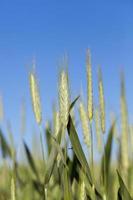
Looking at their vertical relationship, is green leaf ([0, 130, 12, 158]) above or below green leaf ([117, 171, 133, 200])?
below

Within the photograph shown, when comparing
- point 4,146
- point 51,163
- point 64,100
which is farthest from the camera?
point 4,146

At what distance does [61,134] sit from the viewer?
932 mm

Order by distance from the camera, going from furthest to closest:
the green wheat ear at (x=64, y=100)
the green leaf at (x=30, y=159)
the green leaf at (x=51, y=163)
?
the green leaf at (x=30, y=159), the green leaf at (x=51, y=163), the green wheat ear at (x=64, y=100)

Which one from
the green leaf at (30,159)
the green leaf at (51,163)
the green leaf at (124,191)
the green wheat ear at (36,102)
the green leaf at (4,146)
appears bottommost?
the green leaf at (30,159)

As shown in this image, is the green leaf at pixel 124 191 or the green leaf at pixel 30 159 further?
the green leaf at pixel 30 159

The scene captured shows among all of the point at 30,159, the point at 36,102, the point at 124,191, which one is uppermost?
the point at 36,102

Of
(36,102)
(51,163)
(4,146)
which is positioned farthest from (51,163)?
Answer: (4,146)

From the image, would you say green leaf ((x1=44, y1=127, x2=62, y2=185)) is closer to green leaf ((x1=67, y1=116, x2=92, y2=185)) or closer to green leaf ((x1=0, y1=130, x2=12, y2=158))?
green leaf ((x1=67, y1=116, x2=92, y2=185))

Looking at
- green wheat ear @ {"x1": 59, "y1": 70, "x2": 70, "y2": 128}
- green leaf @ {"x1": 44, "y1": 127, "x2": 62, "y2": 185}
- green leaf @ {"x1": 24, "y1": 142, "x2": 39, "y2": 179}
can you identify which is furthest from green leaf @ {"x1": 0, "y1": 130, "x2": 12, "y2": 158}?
green wheat ear @ {"x1": 59, "y1": 70, "x2": 70, "y2": 128}

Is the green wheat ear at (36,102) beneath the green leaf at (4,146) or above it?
above

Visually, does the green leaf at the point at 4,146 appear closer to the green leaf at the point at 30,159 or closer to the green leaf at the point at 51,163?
the green leaf at the point at 30,159

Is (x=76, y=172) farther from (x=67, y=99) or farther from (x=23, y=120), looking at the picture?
(x=23, y=120)

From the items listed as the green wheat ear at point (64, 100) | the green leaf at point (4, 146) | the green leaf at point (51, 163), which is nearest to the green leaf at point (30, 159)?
the green leaf at point (4, 146)

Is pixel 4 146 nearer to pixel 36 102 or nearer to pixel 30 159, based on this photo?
pixel 30 159
